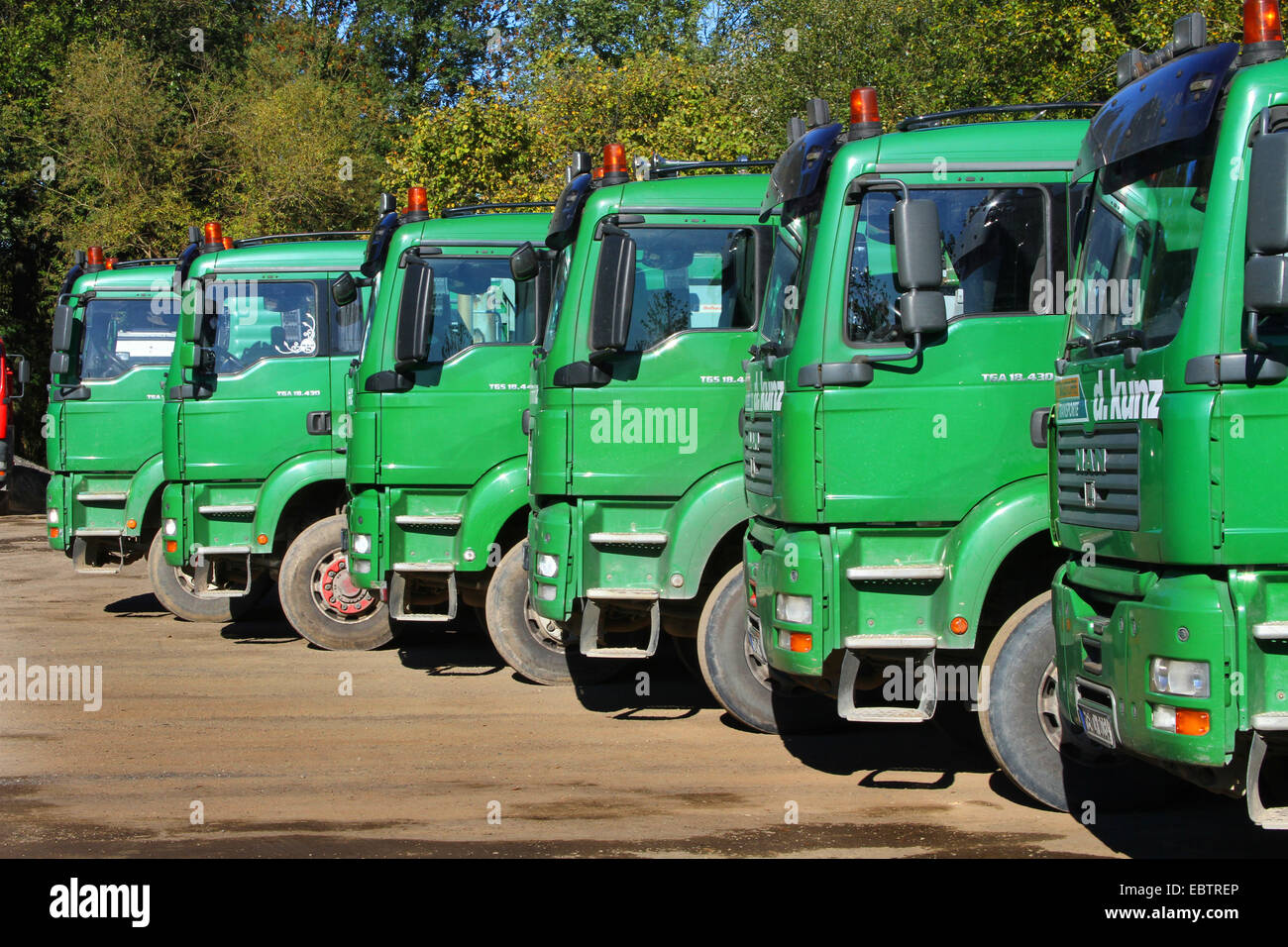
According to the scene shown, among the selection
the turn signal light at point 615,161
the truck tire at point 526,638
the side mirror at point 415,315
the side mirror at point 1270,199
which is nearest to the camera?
the side mirror at point 1270,199

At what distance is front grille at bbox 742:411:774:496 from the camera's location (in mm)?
7672

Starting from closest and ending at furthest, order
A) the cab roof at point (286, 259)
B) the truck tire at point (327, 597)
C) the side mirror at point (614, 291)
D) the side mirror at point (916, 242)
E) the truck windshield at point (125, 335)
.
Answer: the side mirror at point (916, 242) < the side mirror at point (614, 291) < the truck tire at point (327, 597) < the cab roof at point (286, 259) < the truck windshield at point (125, 335)

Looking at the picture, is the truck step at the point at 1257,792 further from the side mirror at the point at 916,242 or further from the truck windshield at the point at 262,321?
the truck windshield at the point at 262,321

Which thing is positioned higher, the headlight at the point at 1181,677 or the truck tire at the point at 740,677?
the headlight at the point at 1181,677

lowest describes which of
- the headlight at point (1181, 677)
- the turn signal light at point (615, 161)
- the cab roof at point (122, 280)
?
the headlight at point (1181, 677)

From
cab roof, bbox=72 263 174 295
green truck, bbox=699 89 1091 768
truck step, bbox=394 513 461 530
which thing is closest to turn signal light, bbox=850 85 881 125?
green truck, bbox=699 89 1091 768

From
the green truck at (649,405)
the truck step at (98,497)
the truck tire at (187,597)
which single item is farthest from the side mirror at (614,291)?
the truck step at (98,497)

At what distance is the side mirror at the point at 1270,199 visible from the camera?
4801mm

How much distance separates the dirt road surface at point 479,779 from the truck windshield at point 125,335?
3.88 m

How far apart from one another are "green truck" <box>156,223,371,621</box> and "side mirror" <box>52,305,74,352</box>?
212cm

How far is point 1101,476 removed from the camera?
5727 millimetres

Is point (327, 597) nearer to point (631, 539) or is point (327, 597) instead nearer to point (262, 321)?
point (262, 321)

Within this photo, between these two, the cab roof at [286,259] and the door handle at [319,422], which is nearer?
the door handle at [319,422]

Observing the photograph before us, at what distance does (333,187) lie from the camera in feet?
98.8
